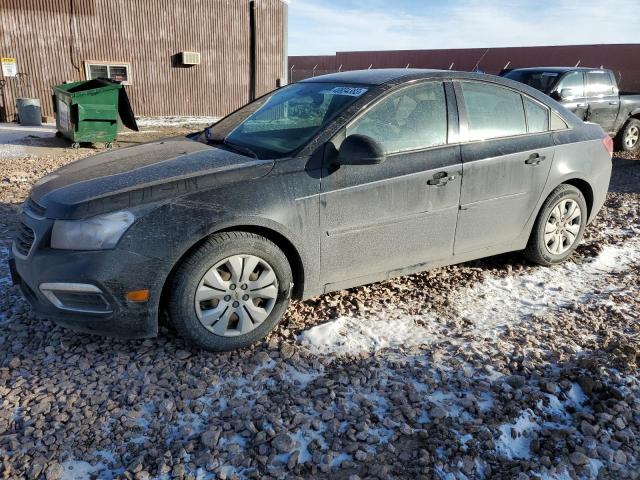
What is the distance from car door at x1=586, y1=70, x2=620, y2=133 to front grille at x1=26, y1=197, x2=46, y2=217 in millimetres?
10022

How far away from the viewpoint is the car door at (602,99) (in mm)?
10039

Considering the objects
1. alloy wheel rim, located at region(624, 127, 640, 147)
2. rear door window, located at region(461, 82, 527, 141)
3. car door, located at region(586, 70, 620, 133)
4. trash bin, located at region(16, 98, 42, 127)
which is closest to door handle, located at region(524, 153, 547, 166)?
rear door window, located at region(461, 82, 527, 141)

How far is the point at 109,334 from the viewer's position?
9.44 ft

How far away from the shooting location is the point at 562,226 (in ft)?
14.7

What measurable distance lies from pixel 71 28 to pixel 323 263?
15.1m

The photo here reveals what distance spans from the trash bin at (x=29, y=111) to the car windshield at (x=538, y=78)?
12164 millimetres

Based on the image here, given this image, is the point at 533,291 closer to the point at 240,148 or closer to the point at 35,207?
the point at 240,148

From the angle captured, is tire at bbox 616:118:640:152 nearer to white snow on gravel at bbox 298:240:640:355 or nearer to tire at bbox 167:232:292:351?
white snow on gravel at bbox 298:240:640:355

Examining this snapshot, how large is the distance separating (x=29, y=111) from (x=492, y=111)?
13741mm

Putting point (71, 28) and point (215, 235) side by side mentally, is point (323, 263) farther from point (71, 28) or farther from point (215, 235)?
point (71, 28)

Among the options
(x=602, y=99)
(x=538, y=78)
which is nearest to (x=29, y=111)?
(x=538, y=78)

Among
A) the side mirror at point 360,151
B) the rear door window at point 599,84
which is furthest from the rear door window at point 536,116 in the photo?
the rear door window at point 599,84

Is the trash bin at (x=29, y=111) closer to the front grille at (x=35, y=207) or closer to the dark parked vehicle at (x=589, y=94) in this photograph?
the dark parked vehicle at (x=589, y=94)

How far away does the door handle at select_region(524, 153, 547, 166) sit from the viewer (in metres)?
4.02
